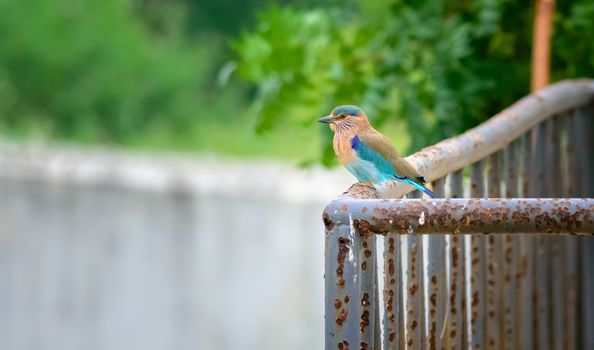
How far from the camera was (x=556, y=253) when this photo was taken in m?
2.41

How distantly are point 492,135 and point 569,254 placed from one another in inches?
19.4

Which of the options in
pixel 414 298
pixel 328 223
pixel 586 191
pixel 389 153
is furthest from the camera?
pixel 586 191

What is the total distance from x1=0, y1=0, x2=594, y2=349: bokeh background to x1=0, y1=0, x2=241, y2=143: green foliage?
0.05 feet

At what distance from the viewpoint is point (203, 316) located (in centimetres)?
674

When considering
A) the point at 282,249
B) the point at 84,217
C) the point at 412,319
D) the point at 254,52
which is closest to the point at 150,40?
the point at 84,217

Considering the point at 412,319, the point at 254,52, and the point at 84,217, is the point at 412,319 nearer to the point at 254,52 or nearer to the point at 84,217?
the point at 254,52

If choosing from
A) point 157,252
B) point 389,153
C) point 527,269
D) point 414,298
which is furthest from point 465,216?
point 157,252

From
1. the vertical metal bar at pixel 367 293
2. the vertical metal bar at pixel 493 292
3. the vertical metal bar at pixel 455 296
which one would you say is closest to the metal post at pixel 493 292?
the vertical metal bar at pixel 493 292

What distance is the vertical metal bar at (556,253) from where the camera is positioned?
91.9 inches

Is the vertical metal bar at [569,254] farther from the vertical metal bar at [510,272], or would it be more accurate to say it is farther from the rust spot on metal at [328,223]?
the rust spot on metal at [328,223]

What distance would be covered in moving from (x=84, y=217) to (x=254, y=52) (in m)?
3.88

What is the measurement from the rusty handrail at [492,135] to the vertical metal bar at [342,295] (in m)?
0.15

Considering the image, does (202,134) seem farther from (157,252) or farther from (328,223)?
(328,223)

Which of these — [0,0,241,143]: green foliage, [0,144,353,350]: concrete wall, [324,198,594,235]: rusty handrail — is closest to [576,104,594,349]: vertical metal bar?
[324,198,594,235]: rusty handrail
